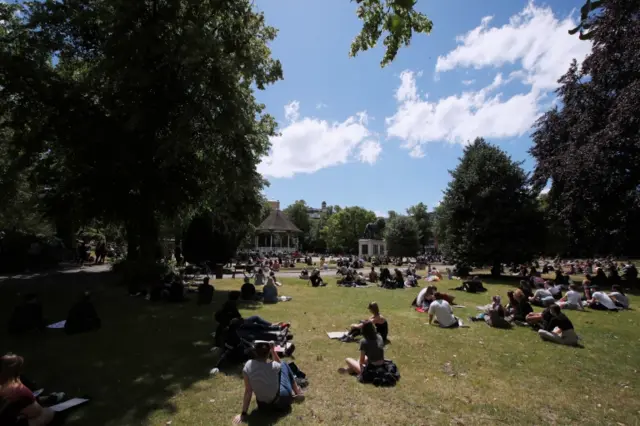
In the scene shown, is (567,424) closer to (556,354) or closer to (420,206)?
(556,354)

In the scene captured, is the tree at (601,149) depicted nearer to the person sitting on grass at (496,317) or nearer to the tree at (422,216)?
the person sitting on grass at (496,317)

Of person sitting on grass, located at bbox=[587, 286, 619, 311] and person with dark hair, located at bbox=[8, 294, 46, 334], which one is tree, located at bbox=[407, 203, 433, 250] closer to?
person sitting on grass, located at bbox=[587, 286, 619, 311]

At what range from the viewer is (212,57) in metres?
14.4

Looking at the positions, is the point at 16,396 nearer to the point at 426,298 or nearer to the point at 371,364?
the point at 371,364

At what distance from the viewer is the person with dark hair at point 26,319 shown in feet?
31.2

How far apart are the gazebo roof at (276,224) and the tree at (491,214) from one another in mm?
33138

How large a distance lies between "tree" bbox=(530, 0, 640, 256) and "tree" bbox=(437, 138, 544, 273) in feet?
6.09

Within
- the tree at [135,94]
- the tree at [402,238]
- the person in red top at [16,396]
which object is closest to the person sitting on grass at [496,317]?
the tree at [135,94]

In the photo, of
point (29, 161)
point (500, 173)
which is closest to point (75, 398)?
point (29, 161)

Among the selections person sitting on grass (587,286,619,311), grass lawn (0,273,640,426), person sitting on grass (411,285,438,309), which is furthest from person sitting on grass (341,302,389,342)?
person sitting on grass (587,286,619,311)

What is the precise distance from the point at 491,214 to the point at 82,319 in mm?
25547

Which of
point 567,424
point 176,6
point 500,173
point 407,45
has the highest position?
point 176,6

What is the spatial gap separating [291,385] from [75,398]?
3.33 m

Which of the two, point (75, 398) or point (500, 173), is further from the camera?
point (500, 173)
